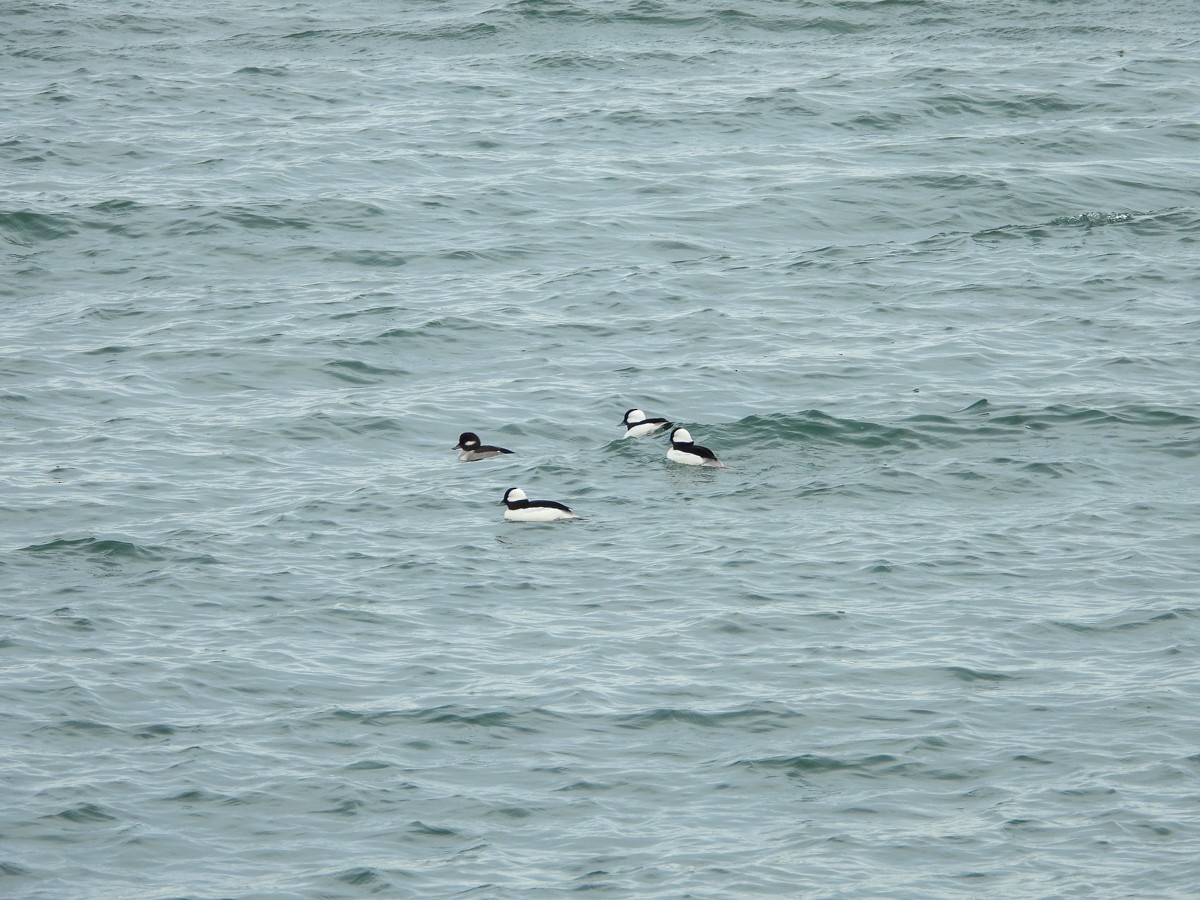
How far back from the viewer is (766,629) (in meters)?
14.3

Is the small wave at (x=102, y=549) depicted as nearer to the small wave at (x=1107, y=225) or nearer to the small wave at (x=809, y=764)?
the small wave at (x=809, y=764)

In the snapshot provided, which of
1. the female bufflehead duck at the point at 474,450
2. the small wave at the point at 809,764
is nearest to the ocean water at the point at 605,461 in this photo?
the small wave at the point at 809,764

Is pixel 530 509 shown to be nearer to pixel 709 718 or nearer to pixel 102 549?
pixel 102 549

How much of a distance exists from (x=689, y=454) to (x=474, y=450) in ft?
7.65

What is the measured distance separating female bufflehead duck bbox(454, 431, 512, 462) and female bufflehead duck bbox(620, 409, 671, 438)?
132 cm

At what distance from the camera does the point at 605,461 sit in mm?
18328

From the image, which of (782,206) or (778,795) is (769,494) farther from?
(782,206)

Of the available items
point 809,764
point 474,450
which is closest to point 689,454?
point 474,450

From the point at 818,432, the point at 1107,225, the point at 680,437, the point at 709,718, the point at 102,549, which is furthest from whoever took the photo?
the point at 1107,225

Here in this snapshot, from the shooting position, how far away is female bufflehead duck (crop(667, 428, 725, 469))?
17672mm

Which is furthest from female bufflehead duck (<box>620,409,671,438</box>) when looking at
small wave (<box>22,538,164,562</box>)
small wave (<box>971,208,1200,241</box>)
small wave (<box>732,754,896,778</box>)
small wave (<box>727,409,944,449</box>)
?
small wave (<box>971,208,1200,241</box>)

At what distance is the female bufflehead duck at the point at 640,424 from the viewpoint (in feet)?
60.4

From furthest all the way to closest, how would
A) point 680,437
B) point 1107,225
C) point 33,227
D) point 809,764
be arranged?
point 33,227, point 1107,225, point 680,437, point 809,764

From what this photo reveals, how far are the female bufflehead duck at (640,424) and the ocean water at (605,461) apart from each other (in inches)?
20.3
